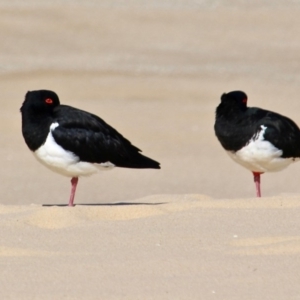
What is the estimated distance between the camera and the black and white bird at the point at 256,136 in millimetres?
10203

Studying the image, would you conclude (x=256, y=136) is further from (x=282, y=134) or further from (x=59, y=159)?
(x=59, y=159)

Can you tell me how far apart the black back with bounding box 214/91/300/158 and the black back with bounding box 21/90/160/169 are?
1.25 meters

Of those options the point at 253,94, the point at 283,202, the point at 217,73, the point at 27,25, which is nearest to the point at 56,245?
the point at 283,202

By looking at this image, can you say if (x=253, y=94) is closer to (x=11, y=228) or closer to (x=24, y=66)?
(x=24, y=66)

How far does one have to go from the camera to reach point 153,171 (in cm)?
1845

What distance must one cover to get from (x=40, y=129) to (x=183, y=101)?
14638 mm

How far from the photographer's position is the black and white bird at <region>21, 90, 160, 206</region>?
9.09 m

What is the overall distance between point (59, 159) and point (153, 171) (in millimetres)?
9415

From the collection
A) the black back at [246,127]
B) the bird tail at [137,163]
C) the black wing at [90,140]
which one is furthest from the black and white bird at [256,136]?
the black wing at [90,140]

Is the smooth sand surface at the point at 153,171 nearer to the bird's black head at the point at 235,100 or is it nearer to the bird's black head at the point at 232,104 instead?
the bird's black head at the point at 232,104

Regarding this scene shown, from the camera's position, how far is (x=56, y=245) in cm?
701

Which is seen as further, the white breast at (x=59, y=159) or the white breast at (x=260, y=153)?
the white breast at (x=260, y=153)

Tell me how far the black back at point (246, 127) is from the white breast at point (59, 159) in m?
1.81

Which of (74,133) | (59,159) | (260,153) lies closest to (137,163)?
(74,133)
